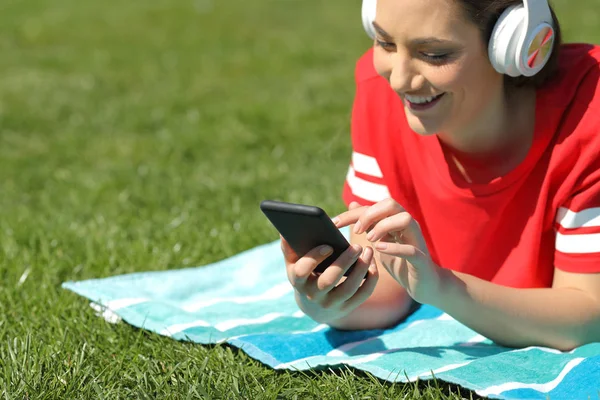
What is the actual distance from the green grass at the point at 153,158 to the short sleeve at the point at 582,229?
0.51m

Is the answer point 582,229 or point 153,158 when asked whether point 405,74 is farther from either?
point 153,158

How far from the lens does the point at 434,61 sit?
2.41 m

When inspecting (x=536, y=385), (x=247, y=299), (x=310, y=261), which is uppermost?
(x=310, y=261)

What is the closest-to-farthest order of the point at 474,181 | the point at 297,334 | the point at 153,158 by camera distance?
the point at 474,181 → the point at 297,334 → the point at 153,158

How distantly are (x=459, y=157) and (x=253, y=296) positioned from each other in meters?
1.05

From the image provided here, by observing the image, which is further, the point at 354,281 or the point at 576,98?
the point at 576,98

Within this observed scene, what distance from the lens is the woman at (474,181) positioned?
238 centimetres

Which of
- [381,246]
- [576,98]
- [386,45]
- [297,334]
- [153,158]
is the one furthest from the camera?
[153,158]

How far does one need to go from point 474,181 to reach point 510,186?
0.12 m

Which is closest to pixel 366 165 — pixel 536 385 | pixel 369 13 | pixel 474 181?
pixel 474 181

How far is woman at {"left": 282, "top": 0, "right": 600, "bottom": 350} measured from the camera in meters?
2.38

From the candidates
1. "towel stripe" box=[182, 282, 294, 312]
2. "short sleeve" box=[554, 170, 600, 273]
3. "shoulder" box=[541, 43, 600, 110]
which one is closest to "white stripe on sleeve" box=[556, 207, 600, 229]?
"short sleeve" box=[554, 170, 600, 273]

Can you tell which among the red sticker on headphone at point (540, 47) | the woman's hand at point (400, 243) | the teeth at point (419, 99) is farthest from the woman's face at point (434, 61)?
the woman's hand at point (400, 243)

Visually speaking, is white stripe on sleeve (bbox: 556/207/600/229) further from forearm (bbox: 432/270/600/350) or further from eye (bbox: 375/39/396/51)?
eye (bbox: 375/39/396/51)
